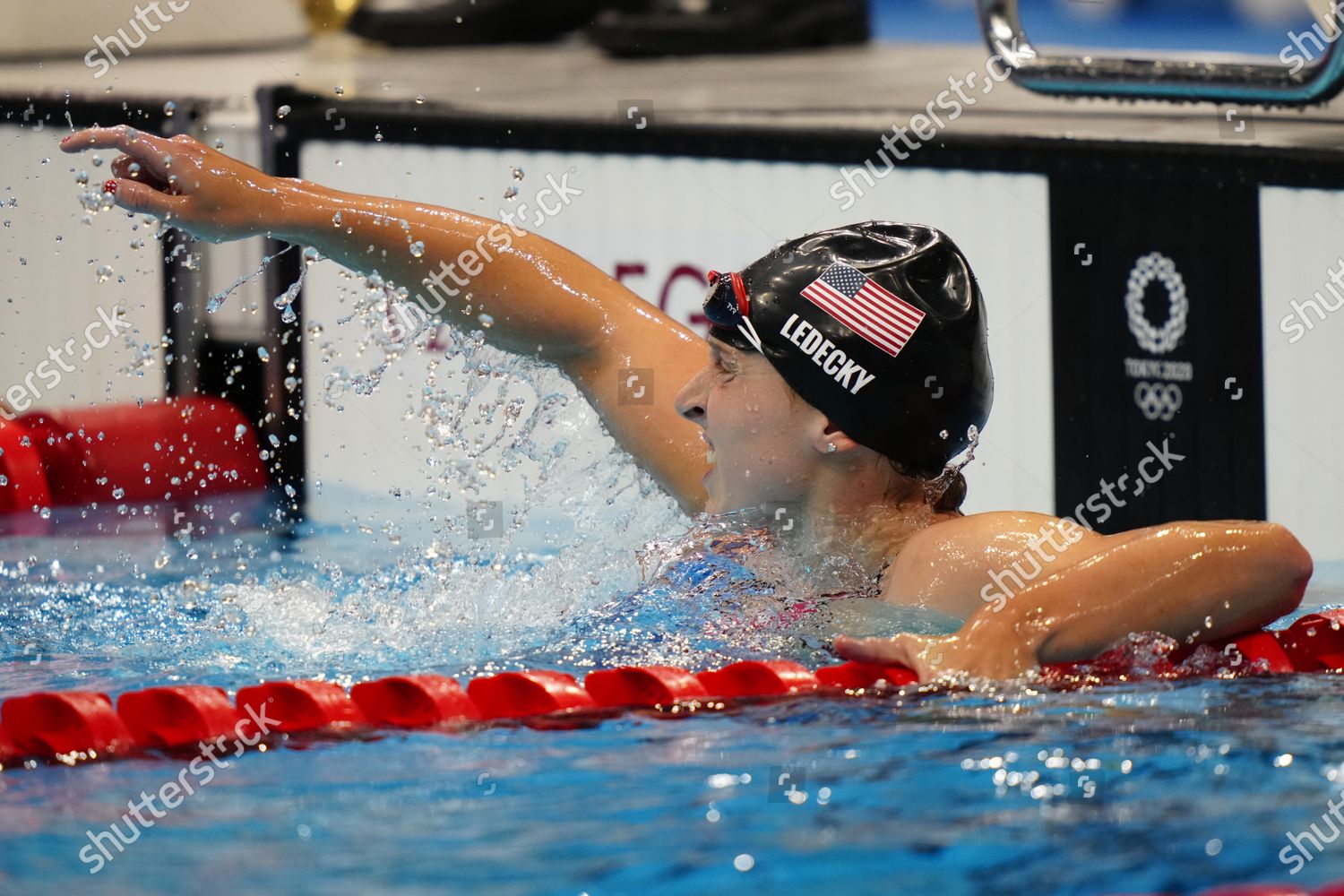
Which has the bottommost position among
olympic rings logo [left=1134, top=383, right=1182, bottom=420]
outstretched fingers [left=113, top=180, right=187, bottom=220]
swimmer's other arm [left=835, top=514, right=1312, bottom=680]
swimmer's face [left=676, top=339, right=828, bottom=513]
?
olympic rings logo [left=1134, top=383, right=1182, bottom=420]

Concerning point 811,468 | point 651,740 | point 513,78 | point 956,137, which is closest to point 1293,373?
point 956,137

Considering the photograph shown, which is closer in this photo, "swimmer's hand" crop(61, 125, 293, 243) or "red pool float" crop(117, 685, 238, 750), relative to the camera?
"red pool float" crop(117, 685, 238, 750)

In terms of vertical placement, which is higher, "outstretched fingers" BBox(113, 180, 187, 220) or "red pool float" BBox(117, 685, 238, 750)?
"outstretched fingers" BBox(113, 180, 187, 220)

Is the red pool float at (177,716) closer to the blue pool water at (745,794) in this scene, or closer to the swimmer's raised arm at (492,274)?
the blue pool water at (745,794)

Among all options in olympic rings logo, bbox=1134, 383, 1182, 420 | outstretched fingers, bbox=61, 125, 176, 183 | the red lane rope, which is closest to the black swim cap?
the red lane rope

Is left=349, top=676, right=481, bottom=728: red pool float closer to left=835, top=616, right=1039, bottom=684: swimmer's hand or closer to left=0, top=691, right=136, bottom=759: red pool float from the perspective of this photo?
left=0, top=691, right=136, bottom=759: red pool float

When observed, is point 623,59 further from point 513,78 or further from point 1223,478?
point 1223,478

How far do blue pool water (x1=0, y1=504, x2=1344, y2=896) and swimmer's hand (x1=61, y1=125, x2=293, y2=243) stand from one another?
2.19 ft

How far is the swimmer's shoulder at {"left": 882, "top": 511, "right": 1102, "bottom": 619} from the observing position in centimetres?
203

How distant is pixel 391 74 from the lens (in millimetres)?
8438

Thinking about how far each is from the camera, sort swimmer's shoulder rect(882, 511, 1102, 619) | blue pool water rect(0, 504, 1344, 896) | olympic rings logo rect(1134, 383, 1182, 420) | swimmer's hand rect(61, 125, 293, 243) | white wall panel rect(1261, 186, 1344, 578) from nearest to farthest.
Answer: blue pool water rect(0, 504, 1344, 896) < swimmer's shoulder rect(882, 511, 1102, 619) < swimmer's hand rect(61, 125, 293, 243) < white wall panel rect(1261, 186, 1344, 578) < olympic rings logo rect(1134, 383, 1182, 420)

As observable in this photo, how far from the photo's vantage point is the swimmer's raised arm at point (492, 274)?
252cm

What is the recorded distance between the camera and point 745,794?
1575mm

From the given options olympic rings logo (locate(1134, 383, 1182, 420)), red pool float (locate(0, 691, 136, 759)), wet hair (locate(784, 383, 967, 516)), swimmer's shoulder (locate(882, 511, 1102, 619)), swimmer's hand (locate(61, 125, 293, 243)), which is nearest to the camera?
red pool float (locate(0, 691, 136, 759))
